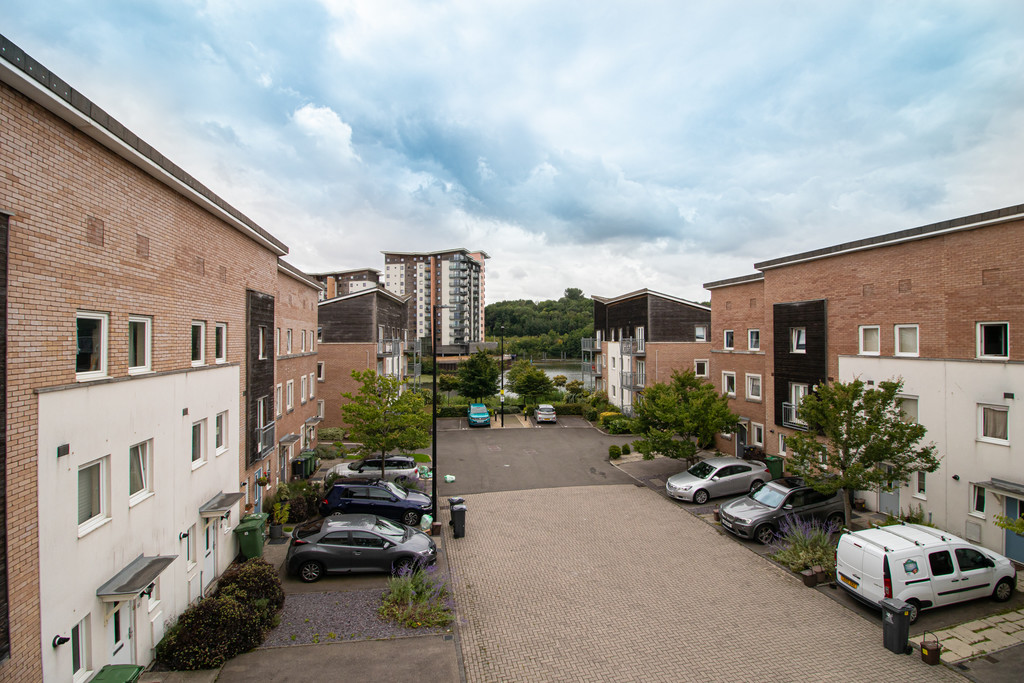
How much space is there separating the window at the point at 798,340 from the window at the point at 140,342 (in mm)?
20247

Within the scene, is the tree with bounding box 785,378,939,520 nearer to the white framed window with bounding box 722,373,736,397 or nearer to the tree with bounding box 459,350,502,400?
the white framed window with bounding box 722,373,736,397

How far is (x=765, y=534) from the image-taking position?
566 inches

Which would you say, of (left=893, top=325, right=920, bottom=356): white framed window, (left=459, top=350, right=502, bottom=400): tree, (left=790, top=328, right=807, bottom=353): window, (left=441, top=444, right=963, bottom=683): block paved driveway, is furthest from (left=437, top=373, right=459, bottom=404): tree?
(left=893, top=325, right=920, bottom=356): white framed window

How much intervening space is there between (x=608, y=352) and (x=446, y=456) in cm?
1862

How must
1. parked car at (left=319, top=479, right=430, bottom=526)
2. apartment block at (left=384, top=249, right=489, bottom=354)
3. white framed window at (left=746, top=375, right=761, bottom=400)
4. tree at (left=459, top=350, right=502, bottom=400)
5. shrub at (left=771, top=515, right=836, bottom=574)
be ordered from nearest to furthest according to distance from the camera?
shrub at (left=771, top=515, right=836, bottom=574) < parked car at (left=319, top=479, right=430, bottom=526) < white framed window at (left=746, top=375, right=761, bottom=400) < tree at (left=459, top=350, right=502, bottom=400) < apartment block at (left=384, top=249, right=489, bottom=354)

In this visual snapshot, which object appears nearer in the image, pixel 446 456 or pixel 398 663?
pixel 398 663

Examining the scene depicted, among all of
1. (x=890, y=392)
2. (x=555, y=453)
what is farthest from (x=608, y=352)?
(x=890, y=392)

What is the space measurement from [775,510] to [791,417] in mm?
7216

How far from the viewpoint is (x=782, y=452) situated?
2091 centimetres

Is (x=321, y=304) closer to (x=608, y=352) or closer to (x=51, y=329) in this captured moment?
(x=608, y=352)

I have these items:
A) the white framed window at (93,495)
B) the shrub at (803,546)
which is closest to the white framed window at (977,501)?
the shrub at (803,546)

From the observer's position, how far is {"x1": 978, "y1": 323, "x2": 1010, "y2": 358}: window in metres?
13.0

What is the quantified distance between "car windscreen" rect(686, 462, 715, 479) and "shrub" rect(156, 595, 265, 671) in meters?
14.6

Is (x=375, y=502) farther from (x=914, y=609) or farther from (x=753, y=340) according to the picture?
(x=753, y=340)
